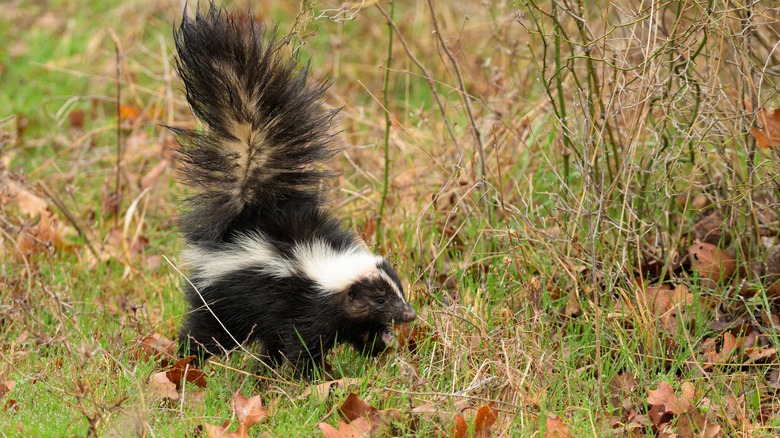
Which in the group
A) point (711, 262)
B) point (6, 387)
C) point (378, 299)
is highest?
point (711, 262)

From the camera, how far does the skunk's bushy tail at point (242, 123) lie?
13.2 feet

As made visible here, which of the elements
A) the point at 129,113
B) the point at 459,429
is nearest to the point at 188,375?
the point at 459,429

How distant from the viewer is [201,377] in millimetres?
4137

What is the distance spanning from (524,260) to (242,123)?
1451 mm

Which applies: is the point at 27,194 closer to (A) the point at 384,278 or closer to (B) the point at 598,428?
(A) the point at 384,278

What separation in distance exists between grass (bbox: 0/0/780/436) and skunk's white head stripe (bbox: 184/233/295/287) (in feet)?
1.28

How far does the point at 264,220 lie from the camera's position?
4250mm

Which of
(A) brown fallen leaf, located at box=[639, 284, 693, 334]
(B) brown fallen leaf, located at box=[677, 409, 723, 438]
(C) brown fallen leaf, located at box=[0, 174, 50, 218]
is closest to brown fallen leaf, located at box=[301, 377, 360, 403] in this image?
(B) brown fallen leaf, located at box=[677, 409, 723, 438]

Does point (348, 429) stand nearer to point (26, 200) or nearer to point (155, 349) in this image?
point (155, 349)

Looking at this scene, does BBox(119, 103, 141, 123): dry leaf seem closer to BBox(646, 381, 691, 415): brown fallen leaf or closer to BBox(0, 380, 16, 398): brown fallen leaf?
BBox(0, 380, 16, 398): brown fallen leaf

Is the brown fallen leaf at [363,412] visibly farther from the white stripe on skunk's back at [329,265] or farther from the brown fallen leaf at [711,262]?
the brown fallen leaf at [711,262]

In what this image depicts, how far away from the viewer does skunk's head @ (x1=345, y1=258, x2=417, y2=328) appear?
409 cm

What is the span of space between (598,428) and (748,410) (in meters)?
0.67

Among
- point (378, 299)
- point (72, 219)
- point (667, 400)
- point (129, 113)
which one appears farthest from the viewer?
point (129, 113)
